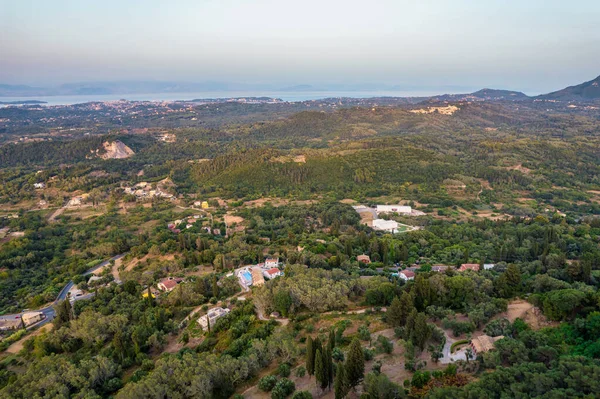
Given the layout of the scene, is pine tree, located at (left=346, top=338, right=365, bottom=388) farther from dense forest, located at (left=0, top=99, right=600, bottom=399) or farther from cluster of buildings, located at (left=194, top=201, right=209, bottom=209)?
cluster of buildings, located at (left=194, top=201, right=209, bottom=209)

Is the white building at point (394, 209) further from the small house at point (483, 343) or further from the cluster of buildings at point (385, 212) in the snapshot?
the small house at point (483, 343)

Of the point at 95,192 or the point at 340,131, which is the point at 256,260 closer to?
the point at 95,192

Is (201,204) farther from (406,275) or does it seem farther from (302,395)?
(302,395)

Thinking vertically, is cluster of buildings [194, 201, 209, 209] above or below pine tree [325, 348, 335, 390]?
below

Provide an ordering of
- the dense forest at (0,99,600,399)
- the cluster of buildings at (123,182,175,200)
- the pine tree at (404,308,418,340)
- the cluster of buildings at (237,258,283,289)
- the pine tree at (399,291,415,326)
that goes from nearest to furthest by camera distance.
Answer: the dense forest at (0,99,600,399), the pine tree at (404,308,418,340), the pine tree at (399,291,415,326), the cluster of buildings at (237,258,283,289), the cluster of buildings at (123,182,175,200)

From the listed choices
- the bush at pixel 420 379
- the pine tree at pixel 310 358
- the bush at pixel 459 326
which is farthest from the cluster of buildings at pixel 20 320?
the bush at pixel 459 326

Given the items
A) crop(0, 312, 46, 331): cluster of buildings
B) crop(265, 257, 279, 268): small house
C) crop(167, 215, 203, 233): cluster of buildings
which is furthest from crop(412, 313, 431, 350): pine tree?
crop(167, 215, 203, 233): cluster of buildings

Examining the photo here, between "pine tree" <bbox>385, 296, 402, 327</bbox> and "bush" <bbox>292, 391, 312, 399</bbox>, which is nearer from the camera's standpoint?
"bush" <bbox>292, 391, 312, 399</bbox>
